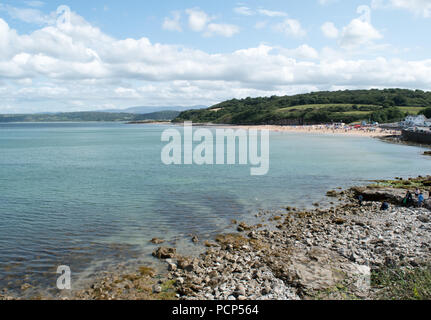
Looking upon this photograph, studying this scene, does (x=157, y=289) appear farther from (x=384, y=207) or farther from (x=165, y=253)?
(x=384, y=207)

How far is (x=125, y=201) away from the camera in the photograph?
2497 centimetres

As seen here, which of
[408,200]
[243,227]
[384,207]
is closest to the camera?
[243,227]

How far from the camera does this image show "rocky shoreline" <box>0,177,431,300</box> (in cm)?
1088

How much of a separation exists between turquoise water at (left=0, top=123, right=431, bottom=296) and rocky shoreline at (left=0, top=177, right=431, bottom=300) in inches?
84.3

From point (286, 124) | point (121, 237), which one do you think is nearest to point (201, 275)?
point (121, 237)

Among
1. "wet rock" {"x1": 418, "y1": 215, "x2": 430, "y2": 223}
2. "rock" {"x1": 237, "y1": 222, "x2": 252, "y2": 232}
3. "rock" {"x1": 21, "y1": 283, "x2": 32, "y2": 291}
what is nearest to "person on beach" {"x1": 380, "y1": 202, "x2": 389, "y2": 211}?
"wet rock" {"x1": 418, "y1": 215, "x2": 430, "y2": 223}

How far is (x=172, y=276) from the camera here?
1236 cm

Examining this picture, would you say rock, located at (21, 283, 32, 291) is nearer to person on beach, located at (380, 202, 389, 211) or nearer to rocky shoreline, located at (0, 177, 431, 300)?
rocky shoreline, located at (0, 177, 431, 300)

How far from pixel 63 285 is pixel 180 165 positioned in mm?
33422

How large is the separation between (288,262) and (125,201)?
15.4 meters

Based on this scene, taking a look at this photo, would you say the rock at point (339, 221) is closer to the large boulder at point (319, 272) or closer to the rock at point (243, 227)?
the rock at point (243, 227)

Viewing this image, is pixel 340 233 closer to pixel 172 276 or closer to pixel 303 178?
pixel 172 276

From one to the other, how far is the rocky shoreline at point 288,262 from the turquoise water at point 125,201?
2141mm

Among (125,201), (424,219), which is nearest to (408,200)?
(424,219)
